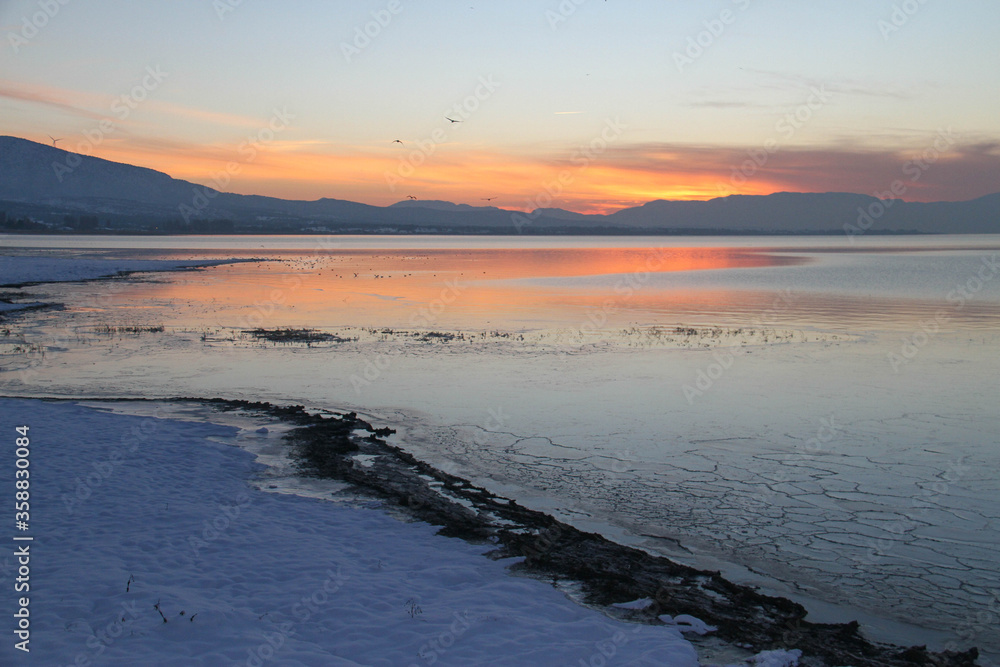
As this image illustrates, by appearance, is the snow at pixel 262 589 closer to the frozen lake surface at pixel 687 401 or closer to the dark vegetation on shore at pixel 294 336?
the frozen lake surface at pixel 687 401

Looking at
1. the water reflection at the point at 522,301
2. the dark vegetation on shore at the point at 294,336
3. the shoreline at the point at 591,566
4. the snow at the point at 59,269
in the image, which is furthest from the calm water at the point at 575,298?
the shoreline at the point at 591,566

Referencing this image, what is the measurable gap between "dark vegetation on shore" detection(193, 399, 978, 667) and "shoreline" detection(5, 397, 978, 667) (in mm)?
13

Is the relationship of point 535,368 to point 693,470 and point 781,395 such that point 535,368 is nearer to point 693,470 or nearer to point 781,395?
point 781,395

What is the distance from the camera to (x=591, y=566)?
9125 mm

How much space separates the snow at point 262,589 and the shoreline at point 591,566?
36 cm

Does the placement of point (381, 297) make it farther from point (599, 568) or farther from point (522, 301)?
point (599, 568)

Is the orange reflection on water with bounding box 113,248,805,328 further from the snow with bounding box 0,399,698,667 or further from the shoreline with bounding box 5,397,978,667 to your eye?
the snow with bounding box 0,399,698,667

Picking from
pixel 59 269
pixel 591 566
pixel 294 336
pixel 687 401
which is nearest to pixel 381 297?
pixel 294 336

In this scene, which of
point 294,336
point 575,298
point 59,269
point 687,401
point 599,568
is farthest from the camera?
point 59,269

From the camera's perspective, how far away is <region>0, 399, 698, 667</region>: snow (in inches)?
267

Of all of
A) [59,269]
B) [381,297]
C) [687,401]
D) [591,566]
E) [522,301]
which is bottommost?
[591,566]

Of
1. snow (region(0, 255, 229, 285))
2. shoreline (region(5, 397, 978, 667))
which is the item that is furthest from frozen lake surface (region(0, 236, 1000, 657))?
snow (region(0, 255, 229, 285))

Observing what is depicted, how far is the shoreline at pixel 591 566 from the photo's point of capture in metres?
7.39

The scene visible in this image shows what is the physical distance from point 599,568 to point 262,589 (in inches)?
165
